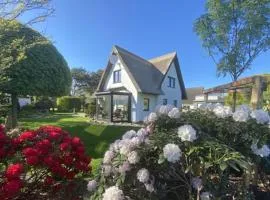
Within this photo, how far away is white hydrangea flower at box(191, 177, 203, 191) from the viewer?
8.60 feet

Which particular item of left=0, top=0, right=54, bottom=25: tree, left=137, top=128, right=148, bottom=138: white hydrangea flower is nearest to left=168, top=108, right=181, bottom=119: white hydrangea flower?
left=137, top=128, right=148, bottom=138: white hydrangea flower

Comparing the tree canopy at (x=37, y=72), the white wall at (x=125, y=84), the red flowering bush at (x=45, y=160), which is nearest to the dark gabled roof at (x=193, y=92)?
the white wall at (x=125, y=84)

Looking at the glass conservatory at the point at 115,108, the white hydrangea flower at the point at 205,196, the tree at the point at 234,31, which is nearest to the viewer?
the white hydrangea flower at the point at 205,196

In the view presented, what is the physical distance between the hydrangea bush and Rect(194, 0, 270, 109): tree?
17.7 metres

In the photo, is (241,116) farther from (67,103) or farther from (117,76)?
(67,103)

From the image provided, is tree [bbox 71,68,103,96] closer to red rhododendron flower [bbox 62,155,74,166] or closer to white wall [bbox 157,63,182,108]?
white wall [bbox 157,63,182,108]

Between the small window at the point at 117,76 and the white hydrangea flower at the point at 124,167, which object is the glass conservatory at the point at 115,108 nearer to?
the small window at the point at 117,76

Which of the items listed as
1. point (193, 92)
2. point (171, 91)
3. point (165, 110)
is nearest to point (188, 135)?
point (165, 110)

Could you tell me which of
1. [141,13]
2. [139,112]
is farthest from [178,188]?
[139,112]

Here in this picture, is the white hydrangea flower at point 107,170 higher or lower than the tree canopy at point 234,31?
lower

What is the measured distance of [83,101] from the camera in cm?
3559

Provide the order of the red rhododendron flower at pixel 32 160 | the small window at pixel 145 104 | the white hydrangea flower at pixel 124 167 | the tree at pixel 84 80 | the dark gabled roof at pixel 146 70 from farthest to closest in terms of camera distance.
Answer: the tree at pixel 84 80
the small window at pixel 145 104
the dark gabled roof at pixel 146 70
the red rhododendron flower at pixel 32 160
the white hydrangea flower at pixel 124 167

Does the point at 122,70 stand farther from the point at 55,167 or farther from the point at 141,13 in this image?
the point at 55,167

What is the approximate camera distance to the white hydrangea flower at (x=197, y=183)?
8.60ft
